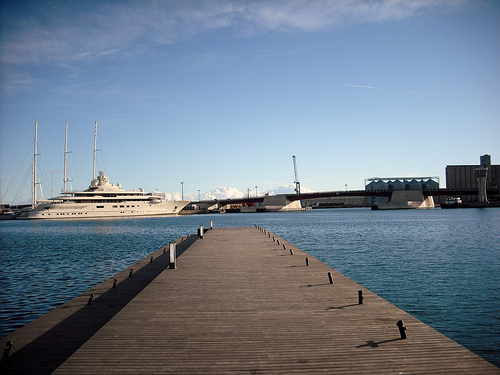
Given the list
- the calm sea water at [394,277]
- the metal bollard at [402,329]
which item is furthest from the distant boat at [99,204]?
the metal bollard at [402,329]

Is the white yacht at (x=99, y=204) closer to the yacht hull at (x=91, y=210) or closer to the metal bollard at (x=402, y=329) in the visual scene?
the yacht hull at (x=91, y=210)

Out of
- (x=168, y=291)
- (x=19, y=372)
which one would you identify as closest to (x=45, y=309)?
(x=168, y=291)

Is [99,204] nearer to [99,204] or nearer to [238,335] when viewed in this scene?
[99,204]

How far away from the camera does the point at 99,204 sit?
137m

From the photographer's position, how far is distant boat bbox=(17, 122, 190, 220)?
13538cm

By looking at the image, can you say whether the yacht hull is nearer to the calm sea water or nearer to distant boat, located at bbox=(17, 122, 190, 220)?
distant boat, located at bbox=(17, 122, 190, 220)

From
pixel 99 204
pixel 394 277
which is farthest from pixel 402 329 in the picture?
pixel 99 204

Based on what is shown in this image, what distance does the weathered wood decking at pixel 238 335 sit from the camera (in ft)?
26.0

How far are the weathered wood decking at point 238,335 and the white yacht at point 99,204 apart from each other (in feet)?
420

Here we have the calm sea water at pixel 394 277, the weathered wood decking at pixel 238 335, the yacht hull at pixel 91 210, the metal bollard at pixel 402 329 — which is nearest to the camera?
the weathered wood decking at pixel 238 335

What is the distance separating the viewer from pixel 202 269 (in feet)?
66.5

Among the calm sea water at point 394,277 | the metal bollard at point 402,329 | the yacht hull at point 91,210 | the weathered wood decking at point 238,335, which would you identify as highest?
the yacht hull at point 91,210

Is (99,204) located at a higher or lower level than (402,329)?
higher

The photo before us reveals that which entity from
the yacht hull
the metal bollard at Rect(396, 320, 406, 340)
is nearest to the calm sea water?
the metal bollard at Rect(396, 320, 406, 340)
